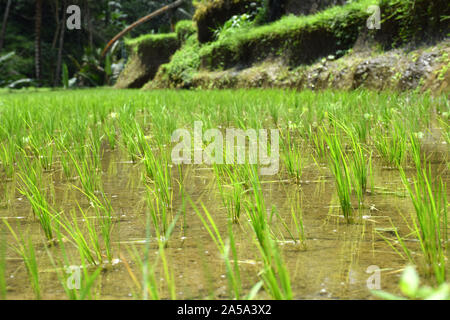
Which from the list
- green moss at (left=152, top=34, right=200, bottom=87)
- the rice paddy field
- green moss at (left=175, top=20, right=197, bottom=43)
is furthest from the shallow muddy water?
green moss at (left=175, top=20, right=197, bottom=43)

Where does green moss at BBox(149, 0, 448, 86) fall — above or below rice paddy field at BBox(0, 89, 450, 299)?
above

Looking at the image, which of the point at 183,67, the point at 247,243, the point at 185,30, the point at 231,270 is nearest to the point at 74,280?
the point at 231,270

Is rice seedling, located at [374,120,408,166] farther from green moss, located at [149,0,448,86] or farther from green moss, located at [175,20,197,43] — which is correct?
green moss, located at [175,20,197,43]

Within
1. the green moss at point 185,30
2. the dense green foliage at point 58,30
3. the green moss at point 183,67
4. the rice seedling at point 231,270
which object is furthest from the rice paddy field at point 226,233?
the dense green foliage at point 58,30

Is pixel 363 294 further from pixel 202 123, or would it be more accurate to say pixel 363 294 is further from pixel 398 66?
pixel 398 66

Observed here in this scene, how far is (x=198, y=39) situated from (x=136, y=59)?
11.2 ft

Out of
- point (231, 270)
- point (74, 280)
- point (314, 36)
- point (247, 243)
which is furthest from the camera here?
point (314, 36)

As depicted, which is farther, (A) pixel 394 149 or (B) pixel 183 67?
(B) pixel 183 67

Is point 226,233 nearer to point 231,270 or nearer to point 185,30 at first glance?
point 231,270

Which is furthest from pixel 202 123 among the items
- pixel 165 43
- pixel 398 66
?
pixel 165 43

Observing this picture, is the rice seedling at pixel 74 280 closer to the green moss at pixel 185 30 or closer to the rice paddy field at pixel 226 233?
the rice paddy field at pixel 226 233

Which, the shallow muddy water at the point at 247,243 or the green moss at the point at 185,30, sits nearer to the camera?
the shallow muddy water at the point at 247,243

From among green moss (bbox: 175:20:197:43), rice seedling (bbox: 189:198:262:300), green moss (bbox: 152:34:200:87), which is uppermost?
green moss (bbox: 175:20:197:43)

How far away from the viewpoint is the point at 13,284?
37.0 inches
